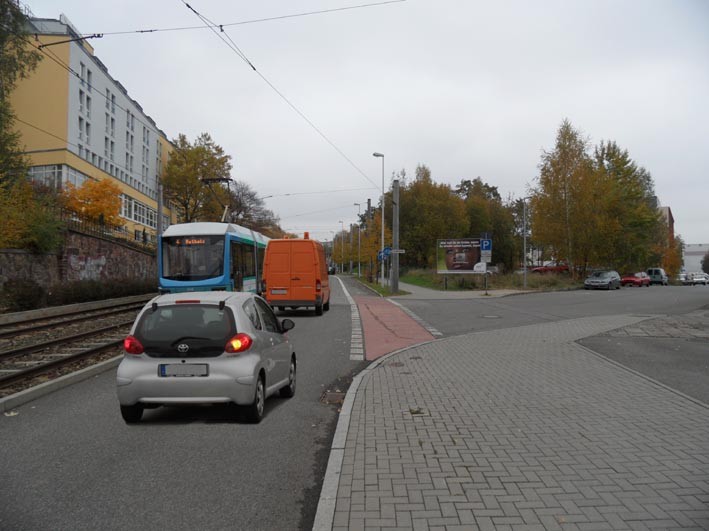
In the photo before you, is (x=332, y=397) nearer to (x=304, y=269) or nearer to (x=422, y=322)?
(x=422, y=322)

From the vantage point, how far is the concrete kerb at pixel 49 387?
267 inches

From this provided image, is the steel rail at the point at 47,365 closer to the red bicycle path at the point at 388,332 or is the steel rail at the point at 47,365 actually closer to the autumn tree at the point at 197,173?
the red bicycle path at the point at 388,332

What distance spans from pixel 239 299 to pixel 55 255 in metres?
24.7

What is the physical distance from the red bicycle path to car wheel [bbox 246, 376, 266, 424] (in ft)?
16.0

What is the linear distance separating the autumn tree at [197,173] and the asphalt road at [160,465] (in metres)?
59.9

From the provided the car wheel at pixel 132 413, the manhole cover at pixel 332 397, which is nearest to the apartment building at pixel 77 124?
the manhole cover at pixel 332 397

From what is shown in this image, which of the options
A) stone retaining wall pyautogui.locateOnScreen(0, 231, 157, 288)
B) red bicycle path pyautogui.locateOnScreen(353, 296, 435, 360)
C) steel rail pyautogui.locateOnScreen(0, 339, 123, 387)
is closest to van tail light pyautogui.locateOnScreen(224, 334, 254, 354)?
steel rail pyautogui.locateOnScreen(0, 339, 123, 387)

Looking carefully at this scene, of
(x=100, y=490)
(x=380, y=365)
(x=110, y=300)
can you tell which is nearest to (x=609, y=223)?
(x=110, y=300)

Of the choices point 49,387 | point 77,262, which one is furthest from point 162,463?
point 77,262

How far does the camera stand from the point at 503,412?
6.31 meters

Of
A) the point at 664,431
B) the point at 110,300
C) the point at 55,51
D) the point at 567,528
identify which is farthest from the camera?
the point at 55,51

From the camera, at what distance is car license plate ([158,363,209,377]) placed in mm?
5844

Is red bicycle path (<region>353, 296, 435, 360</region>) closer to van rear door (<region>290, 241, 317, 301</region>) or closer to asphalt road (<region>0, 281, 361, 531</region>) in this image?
van rear door (<region>290, 241, 317, 301</region>)

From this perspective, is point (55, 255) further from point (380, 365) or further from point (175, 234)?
point (380, 365)
